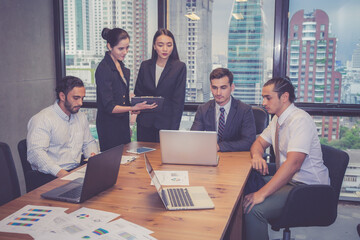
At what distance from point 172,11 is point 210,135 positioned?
2552 mm

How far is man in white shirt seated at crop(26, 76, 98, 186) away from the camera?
2.49m

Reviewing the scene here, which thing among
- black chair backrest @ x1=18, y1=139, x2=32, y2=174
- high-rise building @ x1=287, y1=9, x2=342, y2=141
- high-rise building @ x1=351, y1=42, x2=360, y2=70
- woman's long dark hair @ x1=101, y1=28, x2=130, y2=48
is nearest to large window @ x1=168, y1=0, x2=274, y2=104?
high-rise building @ x1=287, y1=9, x2=342, y2=141

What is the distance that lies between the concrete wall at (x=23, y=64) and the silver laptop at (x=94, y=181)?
236 centimetres

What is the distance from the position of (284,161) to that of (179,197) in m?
0.95

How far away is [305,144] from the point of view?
2.38m

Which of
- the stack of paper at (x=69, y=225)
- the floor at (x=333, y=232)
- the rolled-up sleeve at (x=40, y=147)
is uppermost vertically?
the rolled-up sleeve at (x=40, y=147)

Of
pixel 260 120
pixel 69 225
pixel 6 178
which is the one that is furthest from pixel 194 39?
pixel 69 225

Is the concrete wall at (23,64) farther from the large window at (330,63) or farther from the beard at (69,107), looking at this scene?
the large window at (330,63)

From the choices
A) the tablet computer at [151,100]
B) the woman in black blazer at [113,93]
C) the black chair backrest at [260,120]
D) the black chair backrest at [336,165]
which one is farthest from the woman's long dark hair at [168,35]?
the black chair backrest at [336,165]

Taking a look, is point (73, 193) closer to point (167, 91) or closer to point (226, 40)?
point (167, 91)

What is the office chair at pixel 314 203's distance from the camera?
2264 millimetres

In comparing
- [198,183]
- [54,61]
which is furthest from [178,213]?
[54,61]

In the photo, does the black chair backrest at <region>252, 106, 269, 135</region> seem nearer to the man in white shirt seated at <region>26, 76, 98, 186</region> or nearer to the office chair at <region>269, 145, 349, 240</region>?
the office chair at <region>269, 145, 349, 240</region>

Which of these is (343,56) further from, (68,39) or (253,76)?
(68,39)
